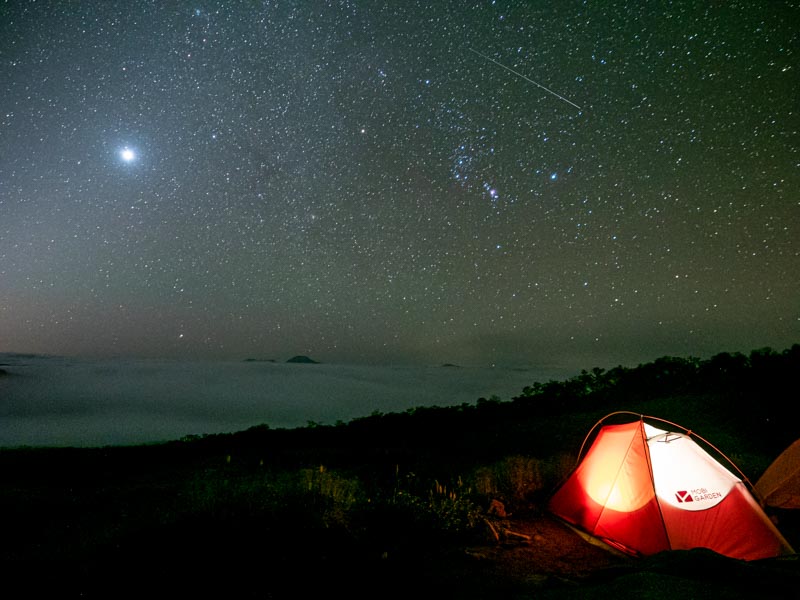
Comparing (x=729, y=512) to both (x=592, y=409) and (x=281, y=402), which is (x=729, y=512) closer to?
(x=592, y=409)

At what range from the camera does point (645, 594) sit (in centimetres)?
252

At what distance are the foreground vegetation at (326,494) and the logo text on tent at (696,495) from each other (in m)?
2.06

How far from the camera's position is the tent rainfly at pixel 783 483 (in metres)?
6.18

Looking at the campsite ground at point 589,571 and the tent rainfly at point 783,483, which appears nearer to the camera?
the campsite ground at point 589,571

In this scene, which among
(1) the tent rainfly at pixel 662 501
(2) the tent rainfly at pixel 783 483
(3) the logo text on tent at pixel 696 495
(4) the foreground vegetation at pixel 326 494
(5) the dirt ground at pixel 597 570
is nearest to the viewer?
Result: (5) the dirt ground at pixel 597 570

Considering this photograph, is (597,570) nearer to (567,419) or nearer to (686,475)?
(686,475)

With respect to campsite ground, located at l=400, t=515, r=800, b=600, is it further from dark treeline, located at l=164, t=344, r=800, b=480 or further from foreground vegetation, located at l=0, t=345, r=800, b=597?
dark treeline, located at l=164, t=344, r=800, b=480

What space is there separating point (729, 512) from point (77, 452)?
724 inches

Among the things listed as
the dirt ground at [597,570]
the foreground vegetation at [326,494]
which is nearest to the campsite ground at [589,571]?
the dirt ground at [597,570]

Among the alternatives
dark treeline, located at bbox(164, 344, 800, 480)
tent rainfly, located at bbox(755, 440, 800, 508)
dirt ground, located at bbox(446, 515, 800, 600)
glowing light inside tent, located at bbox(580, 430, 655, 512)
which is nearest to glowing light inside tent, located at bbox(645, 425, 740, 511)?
glowing light inside tent, located at bbox(580, 430, 655, 512)

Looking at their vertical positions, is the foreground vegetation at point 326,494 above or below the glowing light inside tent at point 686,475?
below

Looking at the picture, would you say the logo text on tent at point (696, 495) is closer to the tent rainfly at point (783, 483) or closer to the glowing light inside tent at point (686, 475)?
the glowing light inside tent at point (686, 475)

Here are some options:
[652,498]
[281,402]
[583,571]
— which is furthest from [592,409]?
[281,402]

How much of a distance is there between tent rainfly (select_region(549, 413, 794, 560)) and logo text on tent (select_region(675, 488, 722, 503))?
1 cm
